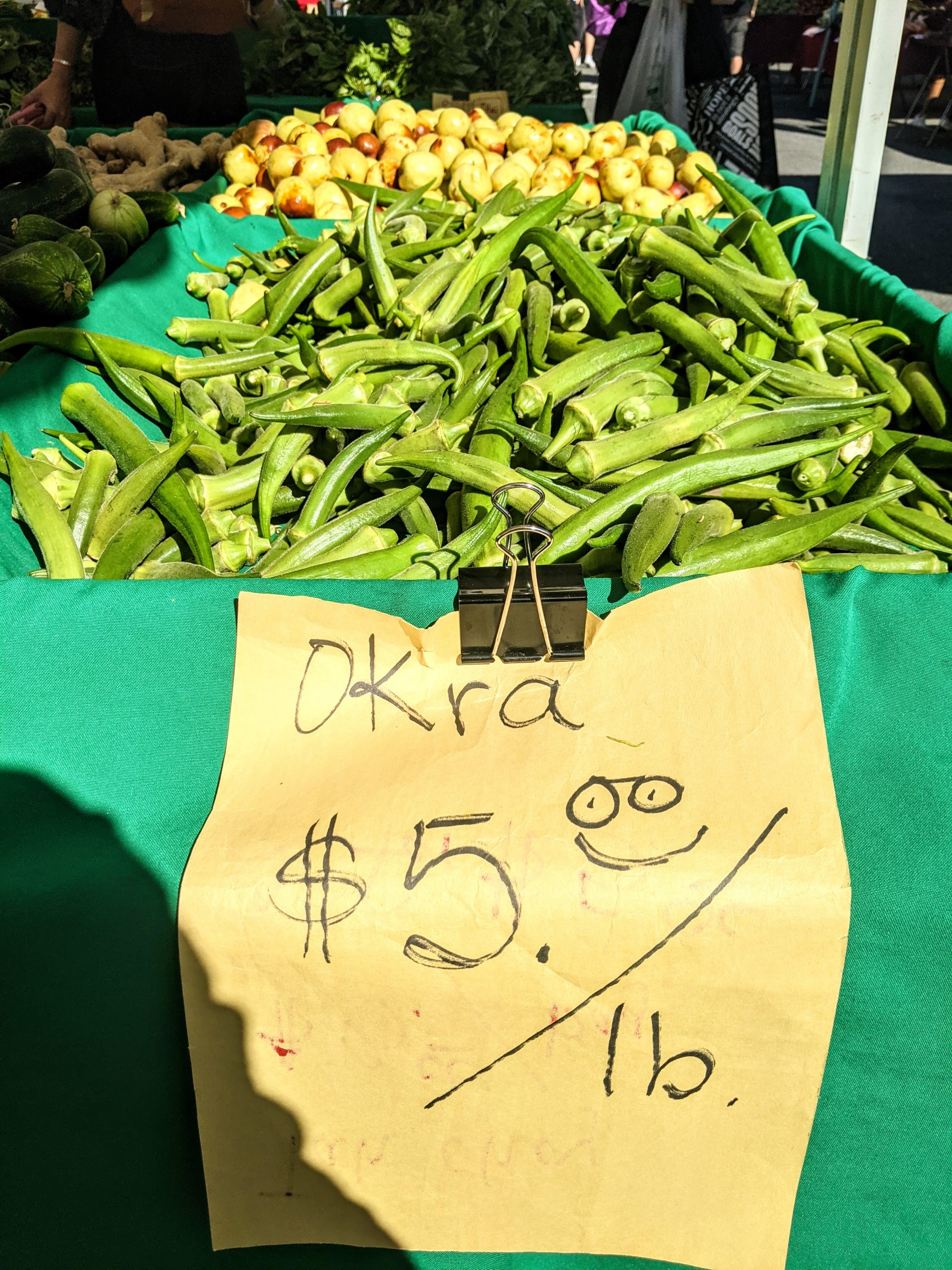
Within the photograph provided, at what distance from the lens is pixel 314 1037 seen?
1.02 meters

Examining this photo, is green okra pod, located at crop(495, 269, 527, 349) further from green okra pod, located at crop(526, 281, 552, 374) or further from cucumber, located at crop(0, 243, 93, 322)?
cucumber, located at crop(0, 243, 93, 322)

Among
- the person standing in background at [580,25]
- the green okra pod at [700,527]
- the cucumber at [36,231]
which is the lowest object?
the green okra pod at [700,527]

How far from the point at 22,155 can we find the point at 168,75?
116 inches

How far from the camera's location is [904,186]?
9180 mm

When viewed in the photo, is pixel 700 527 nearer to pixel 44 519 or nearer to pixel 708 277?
pixel 708 277

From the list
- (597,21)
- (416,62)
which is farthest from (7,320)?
(597,21)

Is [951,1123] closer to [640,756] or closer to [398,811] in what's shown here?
[640,756]

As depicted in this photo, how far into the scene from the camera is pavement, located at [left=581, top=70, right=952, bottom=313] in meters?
6.96

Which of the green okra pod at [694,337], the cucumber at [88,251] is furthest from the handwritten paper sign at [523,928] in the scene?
the cucumber at [88,251]

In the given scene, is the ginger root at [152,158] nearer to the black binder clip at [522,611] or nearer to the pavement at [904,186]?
the black binder clip at [522,611]

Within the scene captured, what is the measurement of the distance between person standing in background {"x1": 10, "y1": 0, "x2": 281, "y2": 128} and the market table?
460 centimetres

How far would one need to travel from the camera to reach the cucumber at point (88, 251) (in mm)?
2174

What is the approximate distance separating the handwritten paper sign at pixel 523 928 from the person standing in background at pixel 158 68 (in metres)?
4.82

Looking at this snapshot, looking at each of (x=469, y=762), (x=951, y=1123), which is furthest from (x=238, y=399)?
(x=951, y=1123)
